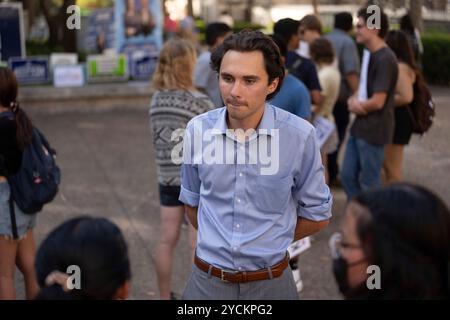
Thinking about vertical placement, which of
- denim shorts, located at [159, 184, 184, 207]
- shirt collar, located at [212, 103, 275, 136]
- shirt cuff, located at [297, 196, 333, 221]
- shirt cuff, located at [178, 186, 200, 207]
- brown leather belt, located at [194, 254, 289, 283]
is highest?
shirt collar, located at [212, 103, 275, 136]

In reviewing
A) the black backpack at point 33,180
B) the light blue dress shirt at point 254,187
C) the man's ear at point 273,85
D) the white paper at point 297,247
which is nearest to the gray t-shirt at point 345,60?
the white paper at point 297,247

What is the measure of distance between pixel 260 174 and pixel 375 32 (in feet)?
9.97

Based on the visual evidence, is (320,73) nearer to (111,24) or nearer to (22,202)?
(22,202)

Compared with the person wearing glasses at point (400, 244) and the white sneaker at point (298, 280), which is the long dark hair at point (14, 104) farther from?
the person wearing glasses at point (400, 244)

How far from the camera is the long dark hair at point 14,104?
4309mm

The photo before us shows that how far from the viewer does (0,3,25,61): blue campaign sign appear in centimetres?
1208

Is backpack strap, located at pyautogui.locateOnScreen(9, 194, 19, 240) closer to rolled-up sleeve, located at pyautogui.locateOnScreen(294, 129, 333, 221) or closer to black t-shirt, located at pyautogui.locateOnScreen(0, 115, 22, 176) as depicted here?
black t-shirt, located at pyautogui.locateOnScreen(0, 115, 22, 176)

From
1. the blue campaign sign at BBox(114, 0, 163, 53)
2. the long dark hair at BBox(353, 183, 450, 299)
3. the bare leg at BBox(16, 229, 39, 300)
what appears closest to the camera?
the long dark hair at BBox(353, 183, 450, 299)

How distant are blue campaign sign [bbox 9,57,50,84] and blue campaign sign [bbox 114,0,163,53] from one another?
156cm

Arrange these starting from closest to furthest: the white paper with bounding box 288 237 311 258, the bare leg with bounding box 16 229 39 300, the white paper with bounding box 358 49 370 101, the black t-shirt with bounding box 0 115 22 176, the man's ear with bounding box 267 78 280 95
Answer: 1. the man's ear with bounding box 267 78 280 95
2. the black t-shirt with bounding box 0 115 22 176
3. the bare leg with bounding box 16 229 39 300
4. the white paper with bounding box 288 237 311 258
5. the white paper with bounding box 358 49 370 101

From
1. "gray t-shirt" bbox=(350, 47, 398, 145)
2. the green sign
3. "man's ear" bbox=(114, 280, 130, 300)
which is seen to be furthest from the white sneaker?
the green sign

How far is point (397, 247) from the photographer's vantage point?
1.84 metres

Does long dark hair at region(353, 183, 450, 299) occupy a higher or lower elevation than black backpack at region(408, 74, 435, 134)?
higher
